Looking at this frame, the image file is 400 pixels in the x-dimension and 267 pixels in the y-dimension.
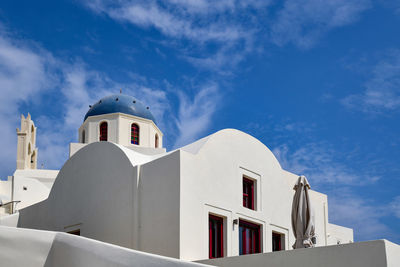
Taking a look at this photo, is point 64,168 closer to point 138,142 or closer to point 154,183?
point 154,183

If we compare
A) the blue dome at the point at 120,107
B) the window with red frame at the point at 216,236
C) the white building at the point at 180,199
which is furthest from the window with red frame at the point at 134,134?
the window with red frame at the point at 216,236

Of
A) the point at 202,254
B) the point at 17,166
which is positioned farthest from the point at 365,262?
the point at 17,166

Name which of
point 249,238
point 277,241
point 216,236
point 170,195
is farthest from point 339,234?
point 170,195

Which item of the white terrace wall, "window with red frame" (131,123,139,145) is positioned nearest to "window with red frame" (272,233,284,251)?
the white terrace wall

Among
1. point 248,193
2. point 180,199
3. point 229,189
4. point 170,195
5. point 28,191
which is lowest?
point 180,199

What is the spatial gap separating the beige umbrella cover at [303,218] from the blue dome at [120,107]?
18.0m

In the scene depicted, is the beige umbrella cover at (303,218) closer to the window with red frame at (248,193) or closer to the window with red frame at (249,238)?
the window with red frame at (249,238)

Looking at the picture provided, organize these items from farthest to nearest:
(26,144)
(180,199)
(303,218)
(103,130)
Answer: (26,144)
(103,130)
(180,199)
(303,218)

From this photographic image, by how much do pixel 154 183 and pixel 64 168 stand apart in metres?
5.26

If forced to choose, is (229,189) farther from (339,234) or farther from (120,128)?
(120,128)

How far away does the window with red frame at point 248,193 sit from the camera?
18.6 m

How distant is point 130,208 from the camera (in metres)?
16.8

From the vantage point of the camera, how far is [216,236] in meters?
17.0

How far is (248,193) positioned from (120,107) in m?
13.8
